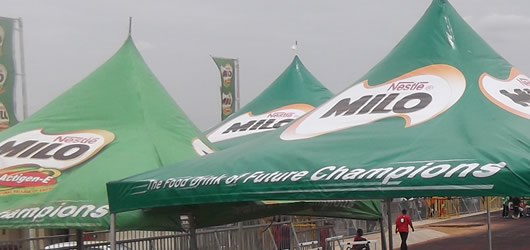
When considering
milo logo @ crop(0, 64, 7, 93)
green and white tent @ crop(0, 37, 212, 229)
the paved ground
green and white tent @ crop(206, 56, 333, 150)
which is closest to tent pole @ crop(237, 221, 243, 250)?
green and white tent @ crop(206, 56, 333, 150)

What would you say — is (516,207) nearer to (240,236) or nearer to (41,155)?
(240,236)

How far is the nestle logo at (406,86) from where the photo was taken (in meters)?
7.90

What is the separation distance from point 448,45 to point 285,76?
955cm

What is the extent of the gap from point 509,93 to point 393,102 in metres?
1.11

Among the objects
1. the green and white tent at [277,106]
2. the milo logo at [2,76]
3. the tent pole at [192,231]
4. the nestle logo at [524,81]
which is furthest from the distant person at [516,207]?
the tent pole at [192,231]

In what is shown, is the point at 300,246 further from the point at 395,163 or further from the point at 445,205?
the point at 445,205

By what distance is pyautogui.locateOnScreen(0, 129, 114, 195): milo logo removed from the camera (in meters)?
8.62

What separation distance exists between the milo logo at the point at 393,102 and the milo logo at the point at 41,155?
242 centimetres

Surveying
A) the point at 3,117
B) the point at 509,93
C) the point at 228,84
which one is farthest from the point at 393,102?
the point at 228,84

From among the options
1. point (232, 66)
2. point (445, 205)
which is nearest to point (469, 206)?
point (445, 205)

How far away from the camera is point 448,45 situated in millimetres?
8336

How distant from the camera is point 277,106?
1695cm

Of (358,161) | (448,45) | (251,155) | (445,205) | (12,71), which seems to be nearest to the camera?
(358,161)

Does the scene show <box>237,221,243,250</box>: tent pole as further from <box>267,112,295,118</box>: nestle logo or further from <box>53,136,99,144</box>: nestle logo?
<box>53,136,99,144</box>: nestle logo
